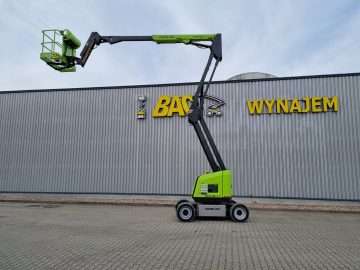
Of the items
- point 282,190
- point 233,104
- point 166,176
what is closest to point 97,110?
point 166,176

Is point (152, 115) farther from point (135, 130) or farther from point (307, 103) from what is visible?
point (307, 103)

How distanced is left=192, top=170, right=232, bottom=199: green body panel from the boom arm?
382 millimetres

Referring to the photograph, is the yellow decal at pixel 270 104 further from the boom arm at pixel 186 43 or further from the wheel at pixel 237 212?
the wheel at pixel 237 212

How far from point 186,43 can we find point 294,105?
8.16 m

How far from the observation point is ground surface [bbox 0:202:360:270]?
6.05 metres

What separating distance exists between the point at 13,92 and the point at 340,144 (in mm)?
22463

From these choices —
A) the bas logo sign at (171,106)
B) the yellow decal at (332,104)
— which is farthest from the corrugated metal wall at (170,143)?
the bas logo sign at (171,106)

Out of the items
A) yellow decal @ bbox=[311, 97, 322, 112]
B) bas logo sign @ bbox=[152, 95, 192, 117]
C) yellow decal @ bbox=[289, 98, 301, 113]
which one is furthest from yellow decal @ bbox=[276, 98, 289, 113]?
bas logo sign @ bbox=[152, 95, 192, 117]

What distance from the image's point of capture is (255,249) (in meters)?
7.18

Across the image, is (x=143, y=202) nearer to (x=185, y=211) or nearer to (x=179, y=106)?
(x=185, y=211)

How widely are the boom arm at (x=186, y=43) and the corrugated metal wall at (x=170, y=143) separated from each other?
18.0 feet

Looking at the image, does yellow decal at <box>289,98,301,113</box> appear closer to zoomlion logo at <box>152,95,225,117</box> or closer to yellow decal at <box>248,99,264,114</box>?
yellow decal at <box>248,99,264,114</box>

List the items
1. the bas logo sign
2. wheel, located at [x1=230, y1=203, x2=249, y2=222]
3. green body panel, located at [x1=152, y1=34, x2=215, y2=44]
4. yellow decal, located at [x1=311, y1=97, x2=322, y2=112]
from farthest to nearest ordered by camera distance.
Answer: the bas logo sign, yellow decal, located at [x1=311, y1=97, x2=322, y2=112], green body panel, located at [x1=152, y1=34, x2=215, y2=44], wheel, located at [x1=230, y1=203, x2=249, y2=222]

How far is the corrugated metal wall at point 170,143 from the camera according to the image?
16.3 meters
